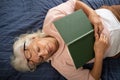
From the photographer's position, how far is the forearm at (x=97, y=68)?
4.33ft

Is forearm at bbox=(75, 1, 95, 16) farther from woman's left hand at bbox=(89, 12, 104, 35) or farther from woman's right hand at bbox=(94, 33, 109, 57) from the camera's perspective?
woman's right hand at bbox=(94, 33, 109, 57)

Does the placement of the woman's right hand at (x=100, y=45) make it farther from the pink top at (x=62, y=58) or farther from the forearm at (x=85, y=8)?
the forearm at (x=85, y=8)

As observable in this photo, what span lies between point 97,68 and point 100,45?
16 centimetres

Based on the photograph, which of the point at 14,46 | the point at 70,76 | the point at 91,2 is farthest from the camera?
the point at 91,2

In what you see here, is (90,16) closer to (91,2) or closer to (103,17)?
(103,17)

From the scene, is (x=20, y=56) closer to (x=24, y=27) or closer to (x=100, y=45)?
(x=24, y=27)

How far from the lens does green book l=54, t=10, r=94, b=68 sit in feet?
3.85

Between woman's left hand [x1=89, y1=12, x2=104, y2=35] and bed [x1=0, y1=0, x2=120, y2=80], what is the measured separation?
292 millimetres

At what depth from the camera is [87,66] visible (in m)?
1.47

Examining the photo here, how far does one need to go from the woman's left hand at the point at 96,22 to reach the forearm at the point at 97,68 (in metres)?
0.18

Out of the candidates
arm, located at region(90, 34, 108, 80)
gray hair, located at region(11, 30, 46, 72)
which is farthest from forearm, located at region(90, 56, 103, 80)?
gray hair, located at region(11, 30, 46, 72)

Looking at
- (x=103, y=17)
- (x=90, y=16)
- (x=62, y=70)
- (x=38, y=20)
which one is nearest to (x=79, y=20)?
(x=90, y=16)

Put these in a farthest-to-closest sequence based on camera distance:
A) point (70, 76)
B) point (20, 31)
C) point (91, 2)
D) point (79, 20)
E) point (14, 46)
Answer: point (91, 2)
point (20, 31)
point (14, 46)
point (70, 76)
point (79, 20)

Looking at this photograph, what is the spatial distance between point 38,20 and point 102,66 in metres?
0.65
